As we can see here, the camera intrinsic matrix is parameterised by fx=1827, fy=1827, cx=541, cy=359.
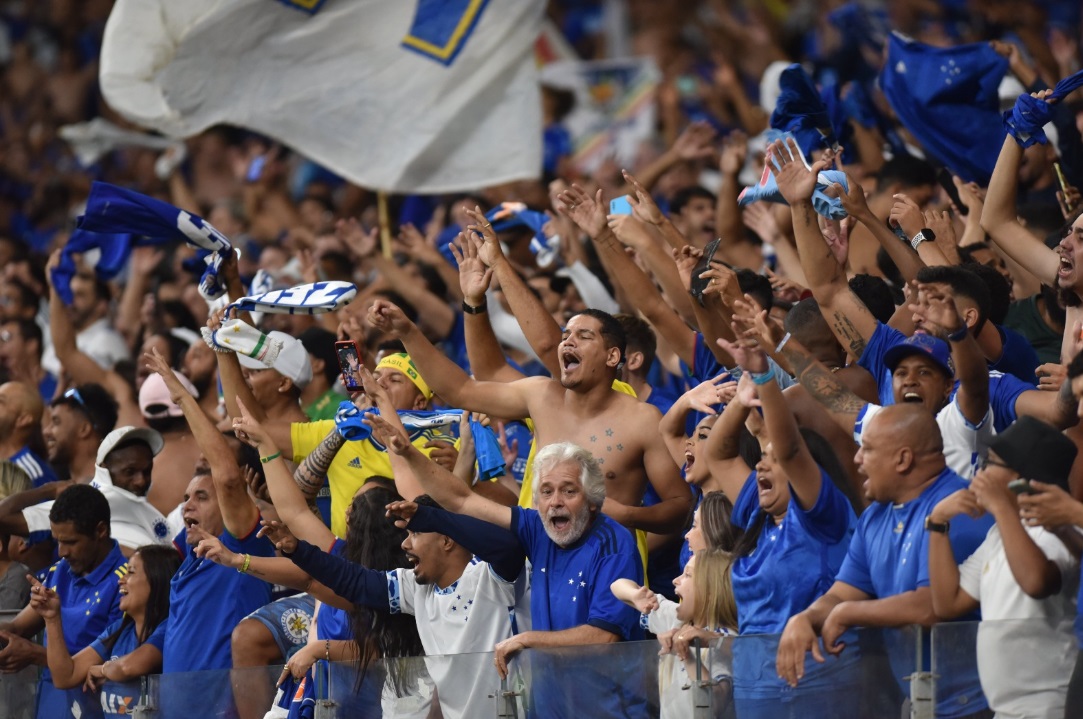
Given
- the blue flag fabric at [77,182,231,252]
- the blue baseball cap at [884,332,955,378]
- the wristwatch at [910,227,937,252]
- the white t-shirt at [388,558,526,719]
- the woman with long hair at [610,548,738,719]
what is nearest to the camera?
the woman with long hair at [610,548,738,719]

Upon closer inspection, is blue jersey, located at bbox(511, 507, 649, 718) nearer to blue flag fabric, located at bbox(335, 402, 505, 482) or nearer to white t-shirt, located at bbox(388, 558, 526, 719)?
white t-shirt, located at bbox(388, 558, 526, 719)

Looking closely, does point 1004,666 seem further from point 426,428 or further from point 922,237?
point 426,428

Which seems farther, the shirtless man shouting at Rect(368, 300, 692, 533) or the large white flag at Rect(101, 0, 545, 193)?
the large white flag at Rect(101, 0, 545, 193)

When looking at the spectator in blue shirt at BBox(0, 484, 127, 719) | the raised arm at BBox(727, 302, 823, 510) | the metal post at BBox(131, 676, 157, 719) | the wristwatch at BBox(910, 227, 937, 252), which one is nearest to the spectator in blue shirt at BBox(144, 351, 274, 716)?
the metal post at BBox(131, 676, 157, 719)

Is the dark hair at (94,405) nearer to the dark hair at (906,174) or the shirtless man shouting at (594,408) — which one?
the shirtless man shouting at (594,408)

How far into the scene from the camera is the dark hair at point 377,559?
7.05 meters

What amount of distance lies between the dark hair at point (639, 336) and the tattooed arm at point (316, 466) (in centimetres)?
135

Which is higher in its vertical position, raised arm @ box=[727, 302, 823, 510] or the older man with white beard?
raised arm @ box=[727, 302, 823, 510]

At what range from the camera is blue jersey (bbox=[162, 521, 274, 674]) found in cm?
767

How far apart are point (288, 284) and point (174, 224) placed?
2.02 metres

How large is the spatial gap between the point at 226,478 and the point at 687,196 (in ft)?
11.9

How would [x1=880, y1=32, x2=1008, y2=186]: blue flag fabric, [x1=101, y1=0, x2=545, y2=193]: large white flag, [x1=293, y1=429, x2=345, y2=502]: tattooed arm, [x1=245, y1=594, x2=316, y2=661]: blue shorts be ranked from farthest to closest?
1. [x1=101, y1=0, x2=545, y2=193]: large white flag
2. [x1=880, y1=32, x2=1008, y2=186]: blue flag fabric
3. [x1=293, y1=429, x2=345, y2=502]: tattooed arm
4. [x1=245, y1=594, x2=316, y2=661]: blue shorts

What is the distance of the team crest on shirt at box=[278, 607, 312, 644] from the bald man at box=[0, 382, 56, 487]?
8.96 feet

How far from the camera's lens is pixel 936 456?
5531mm
